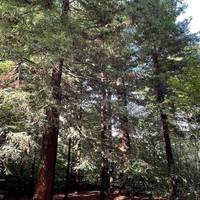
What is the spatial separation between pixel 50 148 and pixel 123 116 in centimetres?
302

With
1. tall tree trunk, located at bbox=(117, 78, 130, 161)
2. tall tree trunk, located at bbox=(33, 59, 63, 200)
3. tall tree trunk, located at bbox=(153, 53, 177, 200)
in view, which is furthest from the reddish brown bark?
tall tree trunk, located at bbox=(33, 59, 63, 200)

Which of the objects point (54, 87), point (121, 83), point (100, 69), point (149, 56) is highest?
point (149, 56)

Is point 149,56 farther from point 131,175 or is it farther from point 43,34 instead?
point 43,34

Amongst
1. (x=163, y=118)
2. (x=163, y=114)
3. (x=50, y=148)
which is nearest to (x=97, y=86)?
(x=50, y=148)

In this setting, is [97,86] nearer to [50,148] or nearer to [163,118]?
[50,148]

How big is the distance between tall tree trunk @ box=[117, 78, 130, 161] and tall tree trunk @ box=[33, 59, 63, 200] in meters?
2.41

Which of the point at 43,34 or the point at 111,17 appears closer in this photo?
the point at 43,34

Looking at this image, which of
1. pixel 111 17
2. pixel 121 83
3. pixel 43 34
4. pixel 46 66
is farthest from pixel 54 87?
pixel 121 83

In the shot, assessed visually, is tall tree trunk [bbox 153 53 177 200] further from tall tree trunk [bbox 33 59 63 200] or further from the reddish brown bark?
tall tree trunk [bbox 33 59 63 200]

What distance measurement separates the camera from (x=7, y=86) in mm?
11656

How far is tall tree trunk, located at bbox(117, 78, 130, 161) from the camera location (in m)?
12.7

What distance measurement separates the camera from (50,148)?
11.5 meters

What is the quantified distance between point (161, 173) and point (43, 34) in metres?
8.69

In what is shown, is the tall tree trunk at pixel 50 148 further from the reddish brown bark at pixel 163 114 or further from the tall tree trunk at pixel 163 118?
the reddish brown bark at pixel 163 114
